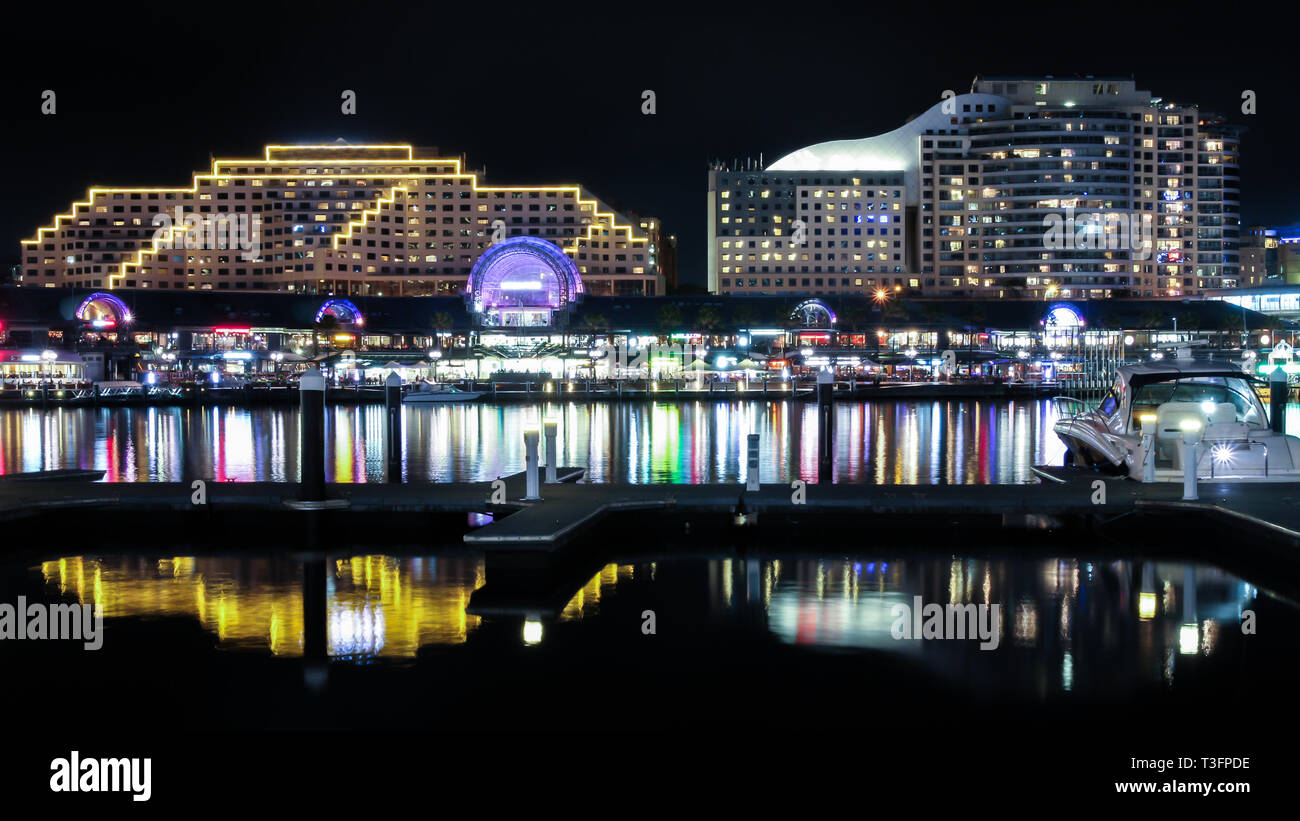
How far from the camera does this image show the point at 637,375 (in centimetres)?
8056

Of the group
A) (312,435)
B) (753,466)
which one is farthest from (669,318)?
(312,435)

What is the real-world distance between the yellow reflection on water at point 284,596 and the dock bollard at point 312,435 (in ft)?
5.76

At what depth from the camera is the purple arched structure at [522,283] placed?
106 metres

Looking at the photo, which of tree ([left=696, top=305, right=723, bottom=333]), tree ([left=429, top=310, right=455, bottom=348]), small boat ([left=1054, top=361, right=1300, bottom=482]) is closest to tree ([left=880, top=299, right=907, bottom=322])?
tree ([left=696, top=305, right=723, bottom=333])

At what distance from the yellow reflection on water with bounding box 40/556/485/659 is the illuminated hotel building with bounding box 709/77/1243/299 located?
144267 mm

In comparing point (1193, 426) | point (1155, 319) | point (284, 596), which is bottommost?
point (284, 596)

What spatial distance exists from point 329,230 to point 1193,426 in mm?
154844

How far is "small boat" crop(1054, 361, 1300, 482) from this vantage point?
59.2ft
